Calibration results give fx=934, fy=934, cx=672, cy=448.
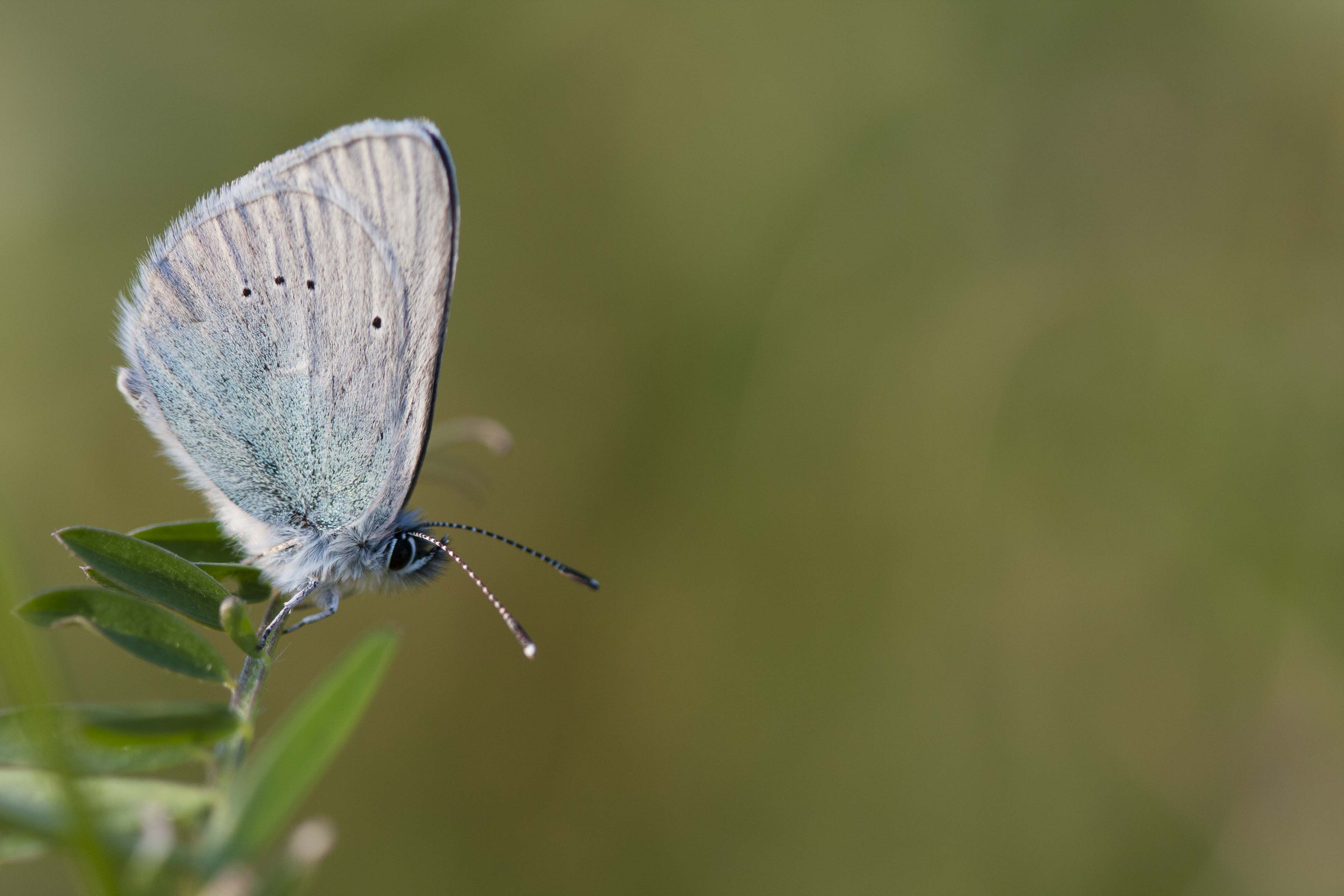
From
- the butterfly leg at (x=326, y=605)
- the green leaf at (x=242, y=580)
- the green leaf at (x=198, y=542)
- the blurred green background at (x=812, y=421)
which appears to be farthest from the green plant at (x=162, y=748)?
the blurred green background at (x=812, y=421)

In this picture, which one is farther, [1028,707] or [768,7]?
[768,7]

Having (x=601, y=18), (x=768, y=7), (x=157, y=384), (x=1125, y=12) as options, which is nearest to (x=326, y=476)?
(x=157, y=384)

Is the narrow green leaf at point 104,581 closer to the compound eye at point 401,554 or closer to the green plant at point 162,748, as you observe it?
the green plant at point 162,748

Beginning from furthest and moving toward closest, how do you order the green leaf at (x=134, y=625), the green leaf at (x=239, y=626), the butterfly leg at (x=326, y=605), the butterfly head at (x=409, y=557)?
the butterfly head at (x=409, y=557) < the butterfly leg at (x=326, y=605) < the green leaf at (x=239, y=626) < the green leaf at (x=134, y=625)

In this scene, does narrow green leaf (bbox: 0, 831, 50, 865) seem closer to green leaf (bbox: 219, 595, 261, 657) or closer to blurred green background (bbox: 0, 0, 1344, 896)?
green leaf (bbox: 219, 595, 261, 657)

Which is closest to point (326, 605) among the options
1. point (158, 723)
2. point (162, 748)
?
point (162, 748)

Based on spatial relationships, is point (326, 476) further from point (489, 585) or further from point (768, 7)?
point (768, 7)
